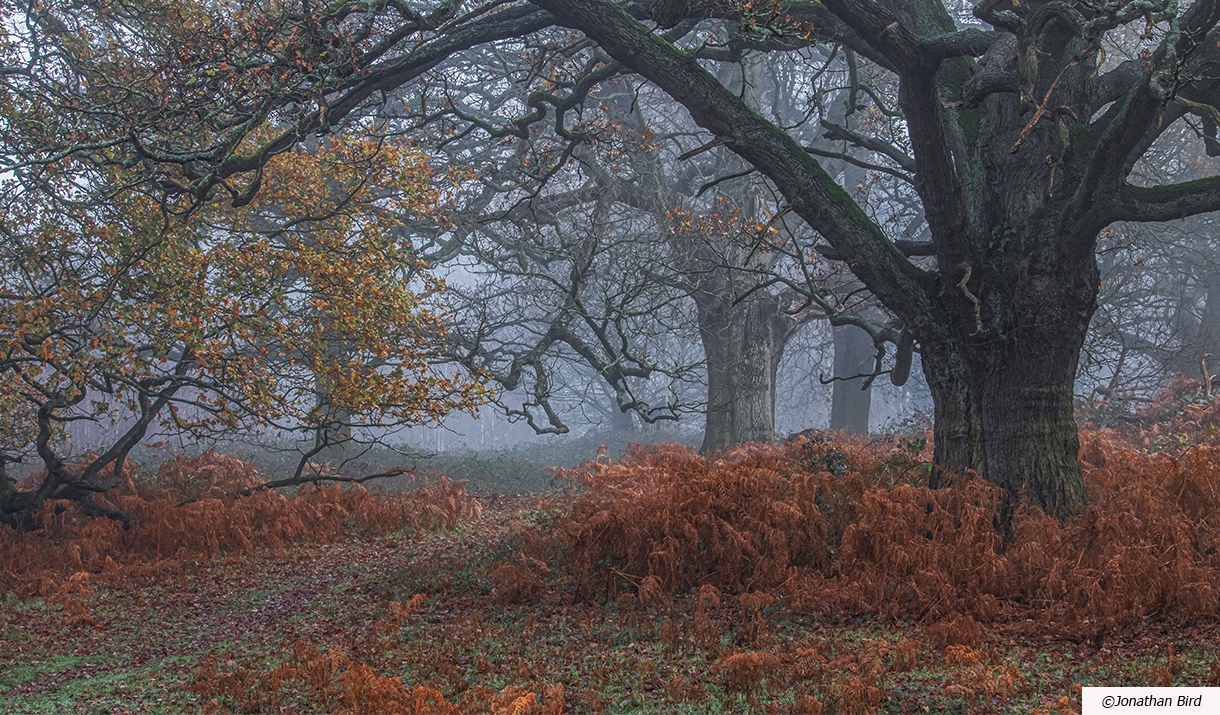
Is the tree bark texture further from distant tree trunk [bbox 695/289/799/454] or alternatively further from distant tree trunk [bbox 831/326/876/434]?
distant tree trunk [bbox 831/326/876/434]

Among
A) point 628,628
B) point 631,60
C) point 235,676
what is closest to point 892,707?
point 628,628

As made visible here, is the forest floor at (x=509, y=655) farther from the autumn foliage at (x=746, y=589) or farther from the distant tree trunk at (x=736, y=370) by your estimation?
the distant tree trunk at (x=736, y=370)

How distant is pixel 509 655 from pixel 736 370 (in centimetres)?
1330

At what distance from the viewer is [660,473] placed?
33.9ft

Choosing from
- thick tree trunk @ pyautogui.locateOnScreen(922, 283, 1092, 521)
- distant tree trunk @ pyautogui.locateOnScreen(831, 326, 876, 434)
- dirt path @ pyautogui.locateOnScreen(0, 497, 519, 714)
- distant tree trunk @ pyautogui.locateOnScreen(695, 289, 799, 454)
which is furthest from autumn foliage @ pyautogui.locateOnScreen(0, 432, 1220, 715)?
distant tree trunk @ pyautogui.locateOnScreen(831, 326, 876, 434)

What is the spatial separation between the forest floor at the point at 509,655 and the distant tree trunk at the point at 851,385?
19.3 m

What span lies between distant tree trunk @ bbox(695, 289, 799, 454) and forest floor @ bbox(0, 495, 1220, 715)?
10.5 meters

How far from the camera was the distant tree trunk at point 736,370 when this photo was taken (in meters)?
18.5

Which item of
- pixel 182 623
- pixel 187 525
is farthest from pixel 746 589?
pixel 187 525

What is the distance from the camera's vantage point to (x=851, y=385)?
86.3 ft

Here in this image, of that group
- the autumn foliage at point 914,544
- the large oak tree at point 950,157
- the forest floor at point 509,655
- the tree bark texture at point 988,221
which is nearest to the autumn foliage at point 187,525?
the forest floor at point 509,655

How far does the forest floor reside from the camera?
462 centimetres

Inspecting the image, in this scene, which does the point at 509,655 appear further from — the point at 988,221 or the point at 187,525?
the point at 187,525

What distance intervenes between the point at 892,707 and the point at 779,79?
21.1 meters
